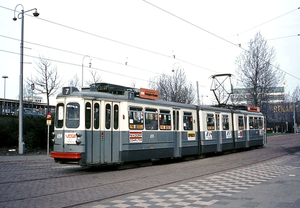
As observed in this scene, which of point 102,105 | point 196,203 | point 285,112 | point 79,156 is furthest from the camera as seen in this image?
point 285,112

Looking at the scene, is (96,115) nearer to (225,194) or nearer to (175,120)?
(175,120)

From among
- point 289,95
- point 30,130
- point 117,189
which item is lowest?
point 117,189

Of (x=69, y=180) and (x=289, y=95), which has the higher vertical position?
(x=289, y=95)

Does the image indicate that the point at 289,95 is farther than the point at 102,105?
Yes

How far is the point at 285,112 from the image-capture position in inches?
3169

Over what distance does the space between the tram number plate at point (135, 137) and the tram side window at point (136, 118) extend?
0.82 feet

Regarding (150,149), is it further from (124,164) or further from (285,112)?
(285,112)

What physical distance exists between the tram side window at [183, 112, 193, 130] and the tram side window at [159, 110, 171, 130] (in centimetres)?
152

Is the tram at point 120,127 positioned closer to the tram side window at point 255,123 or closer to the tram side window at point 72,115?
the tram side window at point 72,115

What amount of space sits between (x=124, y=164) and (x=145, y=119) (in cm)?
214

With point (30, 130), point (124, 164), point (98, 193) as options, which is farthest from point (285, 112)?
point (98, 193)

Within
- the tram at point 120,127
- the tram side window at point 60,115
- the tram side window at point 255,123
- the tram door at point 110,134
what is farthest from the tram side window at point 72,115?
the tram side window at point 255,123

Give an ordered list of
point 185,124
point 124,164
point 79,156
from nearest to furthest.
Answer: point 79,156 → point 124,164 → point 185,124

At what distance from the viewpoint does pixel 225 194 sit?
8289mm
